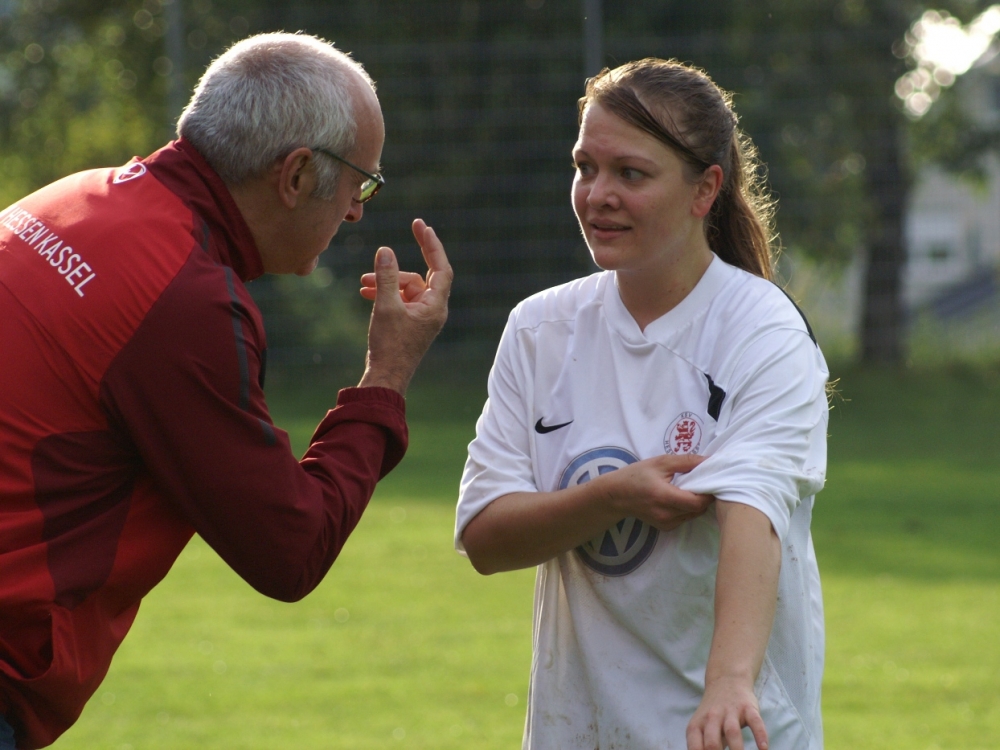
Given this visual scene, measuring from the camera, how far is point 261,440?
246cm

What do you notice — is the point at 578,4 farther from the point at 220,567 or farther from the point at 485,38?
the point at 220,567

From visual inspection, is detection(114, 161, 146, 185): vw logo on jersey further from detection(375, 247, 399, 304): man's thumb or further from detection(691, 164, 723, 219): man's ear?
detection(691, 164, 723, 219): man's ear

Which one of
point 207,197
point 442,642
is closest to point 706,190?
point 207,197

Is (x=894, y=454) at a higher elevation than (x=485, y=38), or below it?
below

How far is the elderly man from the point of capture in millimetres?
2381

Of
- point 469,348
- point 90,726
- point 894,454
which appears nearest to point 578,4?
point 469,348

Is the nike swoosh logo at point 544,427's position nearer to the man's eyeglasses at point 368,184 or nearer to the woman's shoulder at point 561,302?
the woman's shoulder at point 561,302

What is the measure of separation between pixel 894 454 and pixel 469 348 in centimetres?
475

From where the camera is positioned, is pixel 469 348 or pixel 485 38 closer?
pixel 469 348

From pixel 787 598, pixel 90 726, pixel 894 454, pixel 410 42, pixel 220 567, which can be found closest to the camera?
pixel 787 598

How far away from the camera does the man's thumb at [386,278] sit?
2850mm

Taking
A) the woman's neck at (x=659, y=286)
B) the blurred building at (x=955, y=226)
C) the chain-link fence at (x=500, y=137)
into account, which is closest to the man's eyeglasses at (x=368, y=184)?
the woman's neck at (x=659, y=286)

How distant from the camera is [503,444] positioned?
9.25 ft

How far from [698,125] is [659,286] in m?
0.33
